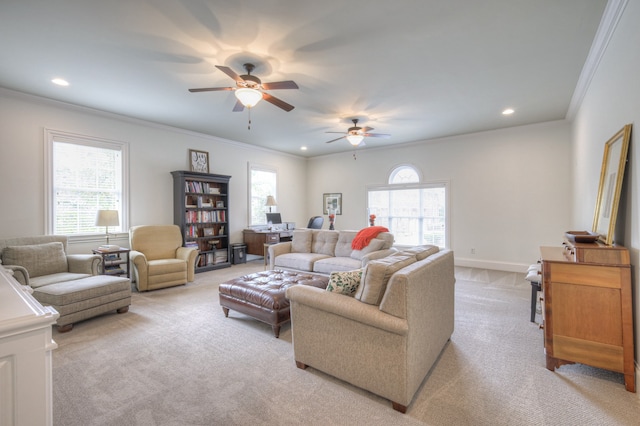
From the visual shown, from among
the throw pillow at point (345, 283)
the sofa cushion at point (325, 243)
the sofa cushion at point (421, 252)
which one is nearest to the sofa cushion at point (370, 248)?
the sofa cushion at point (325, 243)

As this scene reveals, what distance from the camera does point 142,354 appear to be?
8.45 ft

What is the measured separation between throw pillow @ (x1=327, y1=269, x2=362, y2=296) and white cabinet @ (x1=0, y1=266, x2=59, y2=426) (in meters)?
1.59

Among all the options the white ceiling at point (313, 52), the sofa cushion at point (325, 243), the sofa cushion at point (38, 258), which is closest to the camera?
the white ceiling at point (313, 52)

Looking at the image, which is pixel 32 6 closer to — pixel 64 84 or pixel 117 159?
pixel 64 84

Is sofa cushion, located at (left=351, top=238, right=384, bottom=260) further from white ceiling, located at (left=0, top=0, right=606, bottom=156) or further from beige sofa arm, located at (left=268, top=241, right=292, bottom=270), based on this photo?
white ceiling, located at (left=0, top=0, right=606, bottom=156)

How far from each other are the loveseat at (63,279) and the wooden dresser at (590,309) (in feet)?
14.7

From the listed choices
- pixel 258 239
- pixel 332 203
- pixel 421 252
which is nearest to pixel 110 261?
pixel 258 239

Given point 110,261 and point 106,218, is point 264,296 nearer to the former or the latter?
point 110,261

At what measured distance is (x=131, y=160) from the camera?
17.0 feet

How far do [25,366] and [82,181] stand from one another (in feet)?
15.7

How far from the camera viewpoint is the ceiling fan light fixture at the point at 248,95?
315 centimetres

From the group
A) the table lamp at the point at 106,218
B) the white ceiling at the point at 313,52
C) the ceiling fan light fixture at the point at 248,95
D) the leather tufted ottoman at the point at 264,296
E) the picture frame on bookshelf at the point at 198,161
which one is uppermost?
the white ceiling at the point at 313,52

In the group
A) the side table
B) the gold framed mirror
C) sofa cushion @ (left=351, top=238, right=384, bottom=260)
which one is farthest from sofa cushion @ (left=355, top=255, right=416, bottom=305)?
the side table

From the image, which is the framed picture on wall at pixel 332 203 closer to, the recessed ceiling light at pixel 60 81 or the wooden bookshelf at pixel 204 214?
the wooden bookshelf at pixel 204 214
